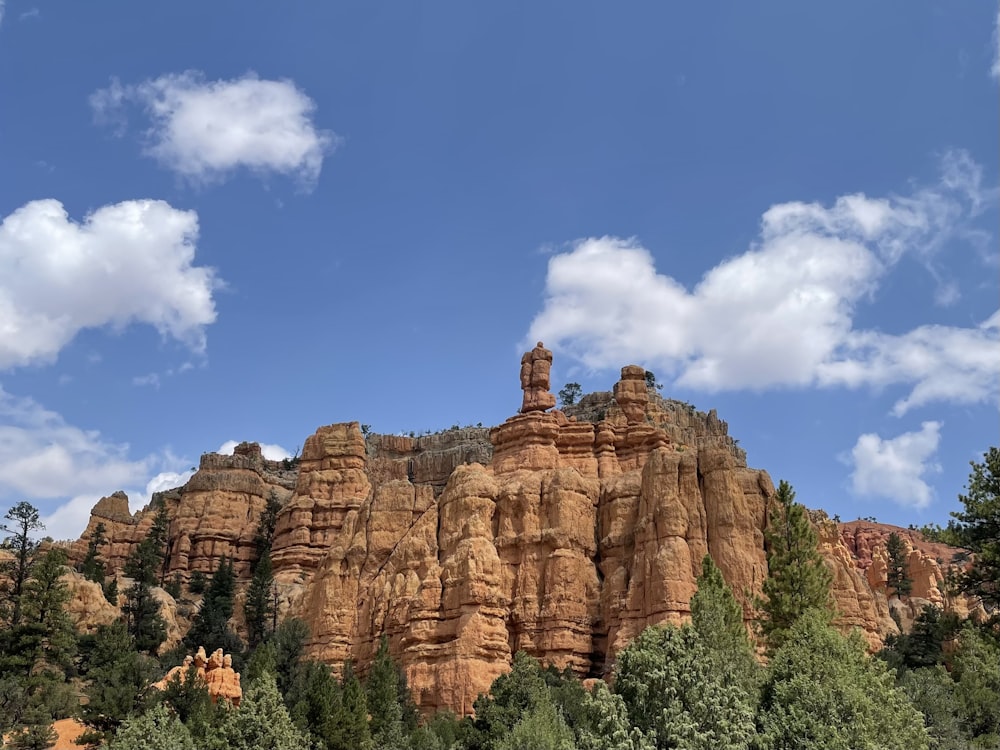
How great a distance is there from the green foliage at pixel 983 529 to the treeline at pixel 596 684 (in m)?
0.06

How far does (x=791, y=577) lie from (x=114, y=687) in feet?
108

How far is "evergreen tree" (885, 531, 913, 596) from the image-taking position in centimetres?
9912

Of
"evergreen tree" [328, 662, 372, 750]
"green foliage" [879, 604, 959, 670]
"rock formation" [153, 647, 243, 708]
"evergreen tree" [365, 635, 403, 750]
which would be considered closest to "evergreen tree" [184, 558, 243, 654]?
"rock formation" [153, 647, 243, 708]

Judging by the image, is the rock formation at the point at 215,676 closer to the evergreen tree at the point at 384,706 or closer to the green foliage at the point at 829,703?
the evergreen tree at the point at 384,706

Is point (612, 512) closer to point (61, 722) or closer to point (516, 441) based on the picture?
point (516, 441)

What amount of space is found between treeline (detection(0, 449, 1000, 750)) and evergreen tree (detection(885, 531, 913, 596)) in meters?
23.0

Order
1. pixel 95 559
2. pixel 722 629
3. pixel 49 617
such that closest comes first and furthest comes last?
1. pixel 722 629
2. pixel 49 617
3. pixel 95 559

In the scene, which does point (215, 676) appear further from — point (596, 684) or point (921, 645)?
point (921, 645)

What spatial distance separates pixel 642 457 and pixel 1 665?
41.3 meters

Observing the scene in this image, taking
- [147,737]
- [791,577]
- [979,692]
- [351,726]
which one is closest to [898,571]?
[979,692]

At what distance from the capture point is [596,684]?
29281mm

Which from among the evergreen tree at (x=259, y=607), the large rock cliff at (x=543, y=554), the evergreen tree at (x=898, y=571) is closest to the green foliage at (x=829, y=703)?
the large rock cliff at (x=543, y=554)

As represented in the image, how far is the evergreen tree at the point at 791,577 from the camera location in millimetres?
49406

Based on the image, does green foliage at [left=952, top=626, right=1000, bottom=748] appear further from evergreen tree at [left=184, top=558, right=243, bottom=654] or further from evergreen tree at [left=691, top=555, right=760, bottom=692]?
evergreen tree at [left=184, top=558, right=243, bottom=654]
